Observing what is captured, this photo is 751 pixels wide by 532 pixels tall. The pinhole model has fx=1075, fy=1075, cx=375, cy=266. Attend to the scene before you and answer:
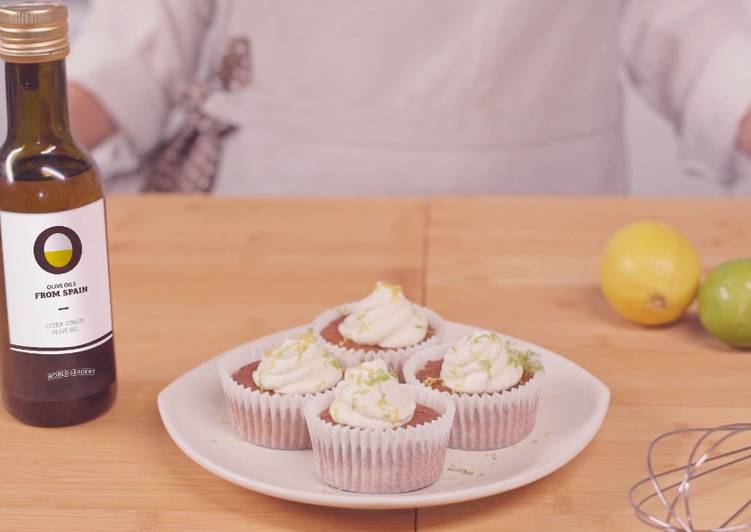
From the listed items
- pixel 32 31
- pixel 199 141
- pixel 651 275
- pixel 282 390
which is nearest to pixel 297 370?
pixel 282 390

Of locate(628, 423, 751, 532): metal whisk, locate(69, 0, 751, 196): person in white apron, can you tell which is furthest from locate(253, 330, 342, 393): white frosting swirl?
locate(69, 0, 751, 196): person in white apron

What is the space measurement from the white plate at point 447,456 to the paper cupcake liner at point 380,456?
0.01m

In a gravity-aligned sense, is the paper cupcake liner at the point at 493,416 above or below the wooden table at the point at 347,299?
above

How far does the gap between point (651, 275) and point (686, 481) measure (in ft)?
1.36

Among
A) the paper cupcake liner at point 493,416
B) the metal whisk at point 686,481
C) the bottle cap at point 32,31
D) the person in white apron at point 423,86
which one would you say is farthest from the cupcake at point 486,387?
the person in white apron at point 423,86

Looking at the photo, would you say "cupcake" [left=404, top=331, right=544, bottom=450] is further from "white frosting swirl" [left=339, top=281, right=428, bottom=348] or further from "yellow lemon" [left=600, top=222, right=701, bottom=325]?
"yellow lemon" [left=600, top=222, right=701, bottom=325]

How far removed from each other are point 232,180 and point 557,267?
0.86 meters

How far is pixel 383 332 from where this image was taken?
984mm

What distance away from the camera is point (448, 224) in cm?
147

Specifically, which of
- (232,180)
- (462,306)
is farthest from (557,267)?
(232,180)

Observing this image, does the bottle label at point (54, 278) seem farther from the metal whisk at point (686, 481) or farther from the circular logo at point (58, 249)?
the metal whisk at point (686, 481)

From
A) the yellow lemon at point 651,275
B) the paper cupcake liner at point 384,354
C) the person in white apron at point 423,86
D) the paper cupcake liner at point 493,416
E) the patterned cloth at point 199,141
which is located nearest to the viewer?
the paper cupcake liner at point 493,416

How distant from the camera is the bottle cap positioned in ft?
2.62

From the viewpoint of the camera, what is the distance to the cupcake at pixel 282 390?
0.87 meters
